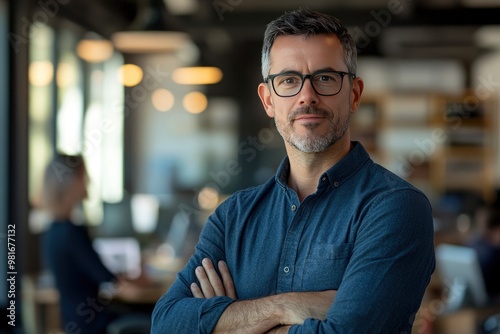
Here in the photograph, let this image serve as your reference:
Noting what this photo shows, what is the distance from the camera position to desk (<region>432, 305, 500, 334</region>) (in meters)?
5.28

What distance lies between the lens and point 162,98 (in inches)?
491

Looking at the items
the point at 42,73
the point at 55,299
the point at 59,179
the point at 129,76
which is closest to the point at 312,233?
the point at 59,179

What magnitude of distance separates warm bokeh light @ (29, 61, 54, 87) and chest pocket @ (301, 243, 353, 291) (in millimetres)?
6362

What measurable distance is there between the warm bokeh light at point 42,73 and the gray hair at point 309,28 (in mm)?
6161

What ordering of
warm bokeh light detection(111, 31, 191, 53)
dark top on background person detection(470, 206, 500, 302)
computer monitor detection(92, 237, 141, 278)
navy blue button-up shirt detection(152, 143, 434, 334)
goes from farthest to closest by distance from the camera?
warm bokeh light detection(111, 31, 191, 53), dark top on background person detection(470, 206, 500, 302), computer monitor detection(92, 237, 141, 278), navy blue button-up shirt detection(152, 143, 434, 334)

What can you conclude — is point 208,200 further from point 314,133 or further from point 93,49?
point 314,133

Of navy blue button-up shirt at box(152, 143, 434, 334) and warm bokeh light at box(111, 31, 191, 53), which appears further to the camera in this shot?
warm bokeh light at box(111, 31, 191, 53)

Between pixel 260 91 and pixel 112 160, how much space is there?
981 centimetres

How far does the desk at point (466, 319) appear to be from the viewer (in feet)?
17.3

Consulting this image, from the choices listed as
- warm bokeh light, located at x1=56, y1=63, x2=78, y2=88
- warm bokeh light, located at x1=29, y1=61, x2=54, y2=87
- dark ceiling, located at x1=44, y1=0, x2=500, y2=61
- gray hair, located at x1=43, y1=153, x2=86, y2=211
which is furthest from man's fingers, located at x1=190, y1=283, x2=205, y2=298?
warm bokeh light, located at x1=56, y1=63, x2=78, y2=88

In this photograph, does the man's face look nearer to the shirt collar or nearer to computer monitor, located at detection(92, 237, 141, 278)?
the shirt collar

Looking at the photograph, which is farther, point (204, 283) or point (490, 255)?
point (490, 255)

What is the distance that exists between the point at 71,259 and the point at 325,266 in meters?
2.79

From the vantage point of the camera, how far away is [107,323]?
4.46 metres
